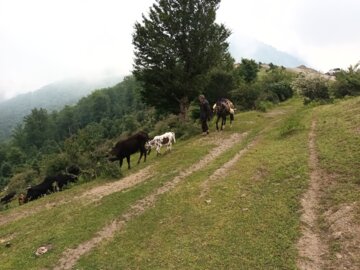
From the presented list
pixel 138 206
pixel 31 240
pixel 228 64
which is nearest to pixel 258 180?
pixel 138 206

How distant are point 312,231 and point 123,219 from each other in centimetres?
652

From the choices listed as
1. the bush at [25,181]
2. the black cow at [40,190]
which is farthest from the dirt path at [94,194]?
the bush at [25,181]

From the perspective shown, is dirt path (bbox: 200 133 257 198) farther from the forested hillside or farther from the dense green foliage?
the dense green foliage

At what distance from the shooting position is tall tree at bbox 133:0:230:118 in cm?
3222

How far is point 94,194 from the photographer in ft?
59.2

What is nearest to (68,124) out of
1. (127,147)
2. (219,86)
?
(219,86)

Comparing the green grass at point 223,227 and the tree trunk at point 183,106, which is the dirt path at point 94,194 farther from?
the tree trunk at point 183,106

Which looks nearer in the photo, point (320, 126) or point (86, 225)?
point (86, 225)

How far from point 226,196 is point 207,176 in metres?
2.67

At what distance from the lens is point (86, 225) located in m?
14.1

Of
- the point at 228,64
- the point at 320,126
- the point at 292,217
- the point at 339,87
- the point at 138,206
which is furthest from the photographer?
the point at 228,64

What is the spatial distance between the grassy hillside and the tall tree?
13003 mm

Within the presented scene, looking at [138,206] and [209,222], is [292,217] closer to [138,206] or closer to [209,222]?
[209,222]

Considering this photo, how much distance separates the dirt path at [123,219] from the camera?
12151mm
